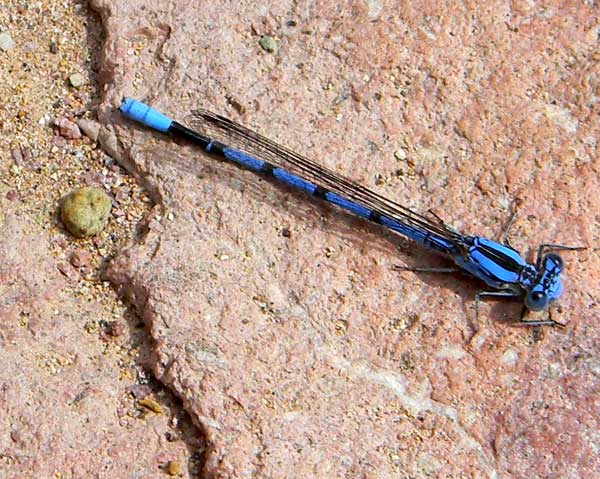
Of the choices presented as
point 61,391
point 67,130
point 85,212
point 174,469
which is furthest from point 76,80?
point 174,469

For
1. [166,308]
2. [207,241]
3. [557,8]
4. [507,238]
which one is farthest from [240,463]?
[557,8]

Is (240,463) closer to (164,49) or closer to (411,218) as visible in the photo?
(411,218)

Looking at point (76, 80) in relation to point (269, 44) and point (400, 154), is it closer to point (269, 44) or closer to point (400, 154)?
point (269, 44)

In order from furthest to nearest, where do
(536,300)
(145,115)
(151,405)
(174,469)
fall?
(145,115)
(536,300)
(151,405)
(174,469)

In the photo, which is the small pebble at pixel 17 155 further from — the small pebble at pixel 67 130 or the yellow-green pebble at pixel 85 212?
the yellow-green pebble at pixel 85 212

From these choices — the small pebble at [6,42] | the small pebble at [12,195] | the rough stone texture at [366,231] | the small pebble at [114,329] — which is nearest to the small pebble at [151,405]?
the rough stone texture at [366,231]

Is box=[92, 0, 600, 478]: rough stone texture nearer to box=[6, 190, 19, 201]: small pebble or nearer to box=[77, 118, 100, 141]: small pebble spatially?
box=[77, 118, 100, 141]: small pebble

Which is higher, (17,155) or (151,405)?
(17,155)
